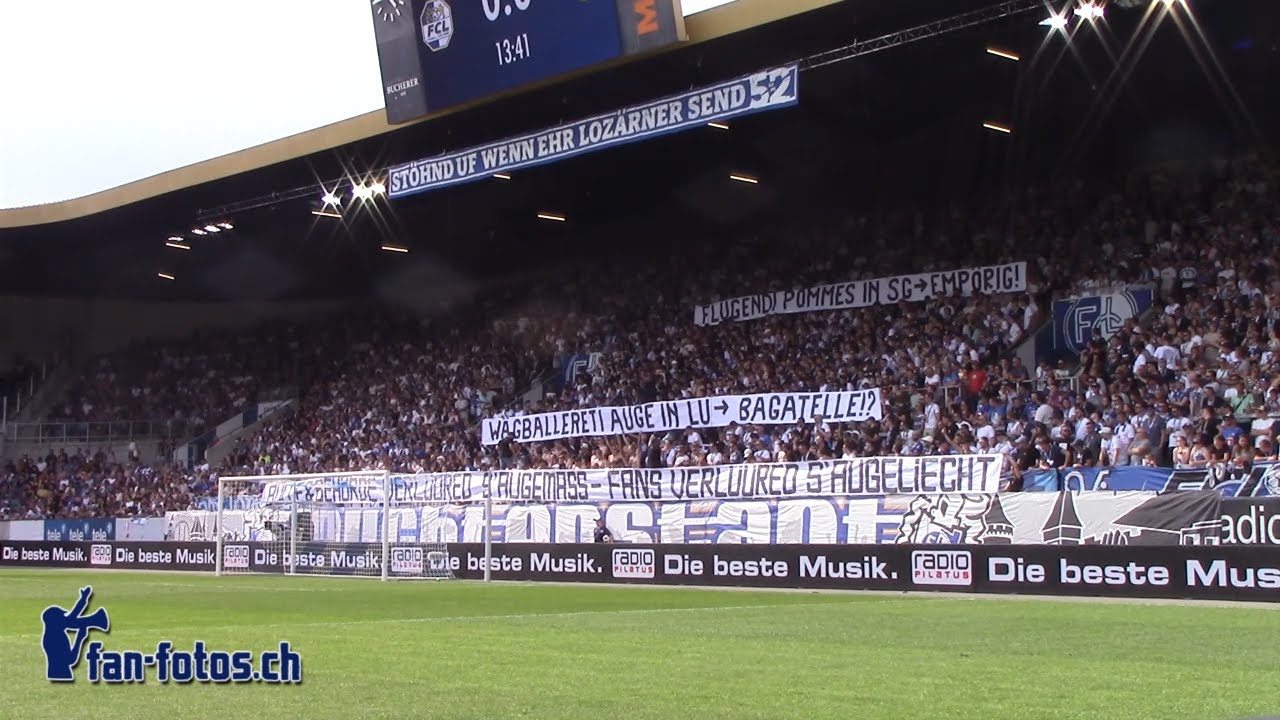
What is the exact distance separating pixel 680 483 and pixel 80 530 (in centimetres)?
2124

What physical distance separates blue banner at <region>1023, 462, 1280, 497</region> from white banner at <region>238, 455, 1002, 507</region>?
2.80 feet

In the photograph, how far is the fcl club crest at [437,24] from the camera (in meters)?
30.1

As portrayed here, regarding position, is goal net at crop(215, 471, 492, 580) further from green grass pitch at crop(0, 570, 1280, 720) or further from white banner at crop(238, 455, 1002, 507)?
green grass pitch at crop(0, 570, 1280, 720)

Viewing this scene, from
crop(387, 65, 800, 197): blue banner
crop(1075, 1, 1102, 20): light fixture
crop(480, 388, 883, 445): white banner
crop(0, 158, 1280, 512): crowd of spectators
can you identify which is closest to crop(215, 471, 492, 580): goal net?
crop(0, 158, 1280, 512): crowd of spectators

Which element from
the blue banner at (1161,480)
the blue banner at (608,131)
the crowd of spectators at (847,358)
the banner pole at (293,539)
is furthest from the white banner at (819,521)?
the blue banner at (608,131)

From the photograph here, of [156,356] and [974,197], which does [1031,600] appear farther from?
[156,356]

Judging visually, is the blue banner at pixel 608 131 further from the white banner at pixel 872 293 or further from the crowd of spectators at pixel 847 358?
the white banner at pixel 872 293

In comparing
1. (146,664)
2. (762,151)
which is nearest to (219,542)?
(762,151)

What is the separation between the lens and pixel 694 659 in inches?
433

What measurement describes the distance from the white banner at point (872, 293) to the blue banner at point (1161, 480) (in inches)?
287

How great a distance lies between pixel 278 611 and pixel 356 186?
→ 60.5 feet

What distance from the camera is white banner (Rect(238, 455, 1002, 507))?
24469 millimetres

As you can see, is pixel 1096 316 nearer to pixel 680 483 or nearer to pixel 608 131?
pixel 680 483

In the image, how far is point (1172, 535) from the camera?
20188mm
